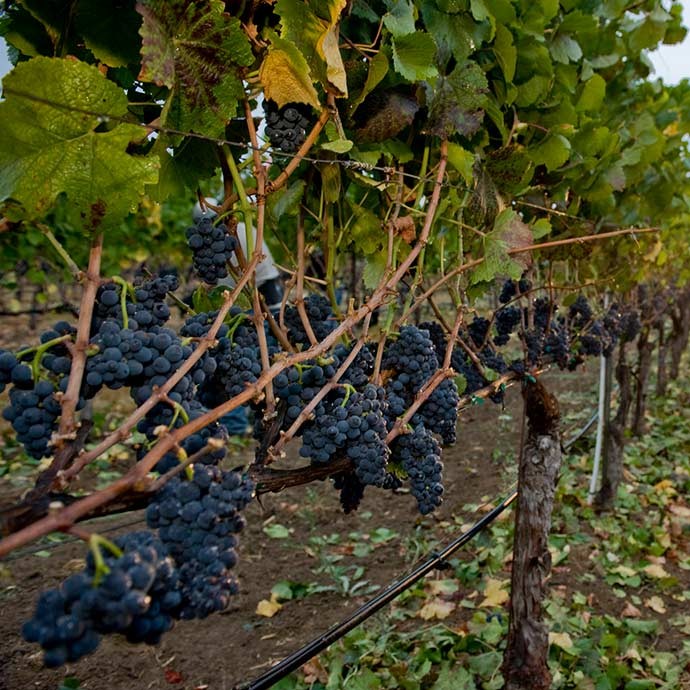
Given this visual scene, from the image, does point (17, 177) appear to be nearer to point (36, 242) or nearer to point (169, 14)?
point (169, 14)

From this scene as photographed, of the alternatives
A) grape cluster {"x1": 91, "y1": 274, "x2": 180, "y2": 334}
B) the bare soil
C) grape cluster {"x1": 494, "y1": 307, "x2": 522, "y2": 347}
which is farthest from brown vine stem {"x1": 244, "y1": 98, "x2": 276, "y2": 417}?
grape cluster {"x1": 494, "y1": 307, "x2": 522, "y2": 347}

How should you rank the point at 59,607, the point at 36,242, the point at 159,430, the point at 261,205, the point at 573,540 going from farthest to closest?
the point at 36,242 < the point at 573,540 < the point at 261,205 < the point at 159,430 < the point at 59,607

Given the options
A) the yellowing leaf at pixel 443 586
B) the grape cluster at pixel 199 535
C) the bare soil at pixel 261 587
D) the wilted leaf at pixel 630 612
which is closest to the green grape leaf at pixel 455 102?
the grape cluster at pixel 199 535

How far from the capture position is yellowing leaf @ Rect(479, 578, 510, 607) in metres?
3.36

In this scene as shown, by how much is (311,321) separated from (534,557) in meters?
1.58

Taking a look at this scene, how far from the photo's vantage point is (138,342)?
35.8 inches

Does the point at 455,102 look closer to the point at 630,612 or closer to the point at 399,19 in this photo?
the point at 399,19

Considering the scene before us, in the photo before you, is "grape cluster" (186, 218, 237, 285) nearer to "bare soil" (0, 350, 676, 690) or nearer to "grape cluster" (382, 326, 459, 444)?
"grape cluster" (382, 326, 459, 444)

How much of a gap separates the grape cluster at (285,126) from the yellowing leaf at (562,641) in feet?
8.75

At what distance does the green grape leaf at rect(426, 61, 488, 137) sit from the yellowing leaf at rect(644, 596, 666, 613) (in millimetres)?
3090

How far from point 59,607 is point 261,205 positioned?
0.78 metres

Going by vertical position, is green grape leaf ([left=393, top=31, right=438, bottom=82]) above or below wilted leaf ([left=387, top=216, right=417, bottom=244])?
above

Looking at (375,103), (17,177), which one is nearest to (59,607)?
(17,177)

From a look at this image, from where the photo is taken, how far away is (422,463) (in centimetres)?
149
